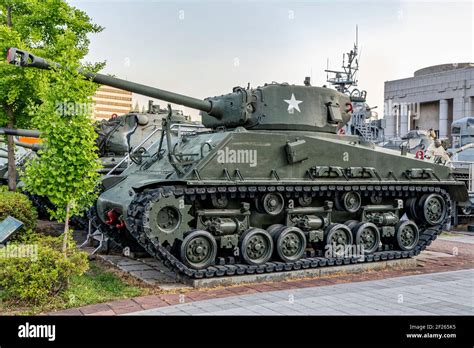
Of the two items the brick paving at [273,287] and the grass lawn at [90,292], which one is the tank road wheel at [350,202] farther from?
the grass lawn at [90,292]

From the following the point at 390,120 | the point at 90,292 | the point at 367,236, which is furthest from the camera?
the point at 390,120

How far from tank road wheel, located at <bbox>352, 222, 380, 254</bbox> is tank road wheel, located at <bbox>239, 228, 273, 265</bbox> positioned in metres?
2.20

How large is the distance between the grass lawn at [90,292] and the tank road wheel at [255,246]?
1914 millimetres

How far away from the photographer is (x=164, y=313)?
7363 mm

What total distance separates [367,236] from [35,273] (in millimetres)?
6920

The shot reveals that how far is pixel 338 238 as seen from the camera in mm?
11094

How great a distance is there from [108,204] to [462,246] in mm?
10530

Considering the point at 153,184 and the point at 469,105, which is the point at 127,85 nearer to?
the point at 153,184

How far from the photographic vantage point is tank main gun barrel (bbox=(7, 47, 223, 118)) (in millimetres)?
8844

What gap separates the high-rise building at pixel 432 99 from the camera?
4759 cm

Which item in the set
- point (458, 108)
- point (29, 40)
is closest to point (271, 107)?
point (29, 40)

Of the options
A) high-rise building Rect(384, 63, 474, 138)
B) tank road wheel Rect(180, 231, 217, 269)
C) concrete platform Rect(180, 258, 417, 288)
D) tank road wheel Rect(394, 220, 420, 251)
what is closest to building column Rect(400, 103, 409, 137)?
high-rise building Rect(384, 63, 474, 138)

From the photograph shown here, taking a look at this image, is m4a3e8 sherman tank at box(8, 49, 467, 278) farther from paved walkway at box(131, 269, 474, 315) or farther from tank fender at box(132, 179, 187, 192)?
paved walkway at box(131, 269, 474, 315)

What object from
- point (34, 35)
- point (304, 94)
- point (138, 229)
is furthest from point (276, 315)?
point (34, 35)
